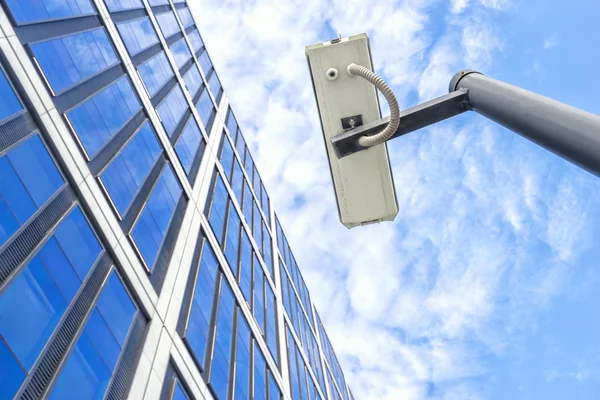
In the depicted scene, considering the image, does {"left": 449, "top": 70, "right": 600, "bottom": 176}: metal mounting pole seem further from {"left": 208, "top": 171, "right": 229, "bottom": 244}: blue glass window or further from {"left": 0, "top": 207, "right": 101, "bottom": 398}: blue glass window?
{"left": 208, "top": 171, "right": 229, "bottom": 244}: blue glass window

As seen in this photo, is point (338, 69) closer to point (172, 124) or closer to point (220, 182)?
point (172, 124)

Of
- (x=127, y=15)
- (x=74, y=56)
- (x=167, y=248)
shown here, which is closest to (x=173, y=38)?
(x=127, y=15)

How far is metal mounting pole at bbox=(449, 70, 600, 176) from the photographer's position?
2844 millimetres

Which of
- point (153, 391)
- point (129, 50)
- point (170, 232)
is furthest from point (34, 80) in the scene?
point (129, 50)

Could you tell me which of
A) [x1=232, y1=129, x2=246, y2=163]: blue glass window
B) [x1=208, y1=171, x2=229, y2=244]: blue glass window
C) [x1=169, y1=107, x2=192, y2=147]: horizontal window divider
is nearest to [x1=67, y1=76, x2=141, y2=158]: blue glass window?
[x1=169, y1=107, x2=192, y2=147]: horizontal window divider

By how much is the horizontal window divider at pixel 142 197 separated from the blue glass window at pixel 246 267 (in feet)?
24.8

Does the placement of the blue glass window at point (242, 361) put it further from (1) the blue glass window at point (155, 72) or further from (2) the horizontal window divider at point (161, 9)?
(2) the horizontal window divider at point (161, 9)

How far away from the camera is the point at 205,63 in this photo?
42.8 metres

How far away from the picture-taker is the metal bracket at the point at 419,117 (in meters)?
4.46

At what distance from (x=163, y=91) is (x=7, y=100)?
14.1m

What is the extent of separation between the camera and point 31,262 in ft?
35.7

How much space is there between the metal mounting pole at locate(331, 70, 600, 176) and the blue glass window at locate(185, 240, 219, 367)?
13.4 m

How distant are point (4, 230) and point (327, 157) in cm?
749

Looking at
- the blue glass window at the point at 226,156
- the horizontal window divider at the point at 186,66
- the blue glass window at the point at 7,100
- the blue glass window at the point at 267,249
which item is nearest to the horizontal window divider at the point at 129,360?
the blue glass window at the point at 7,100
